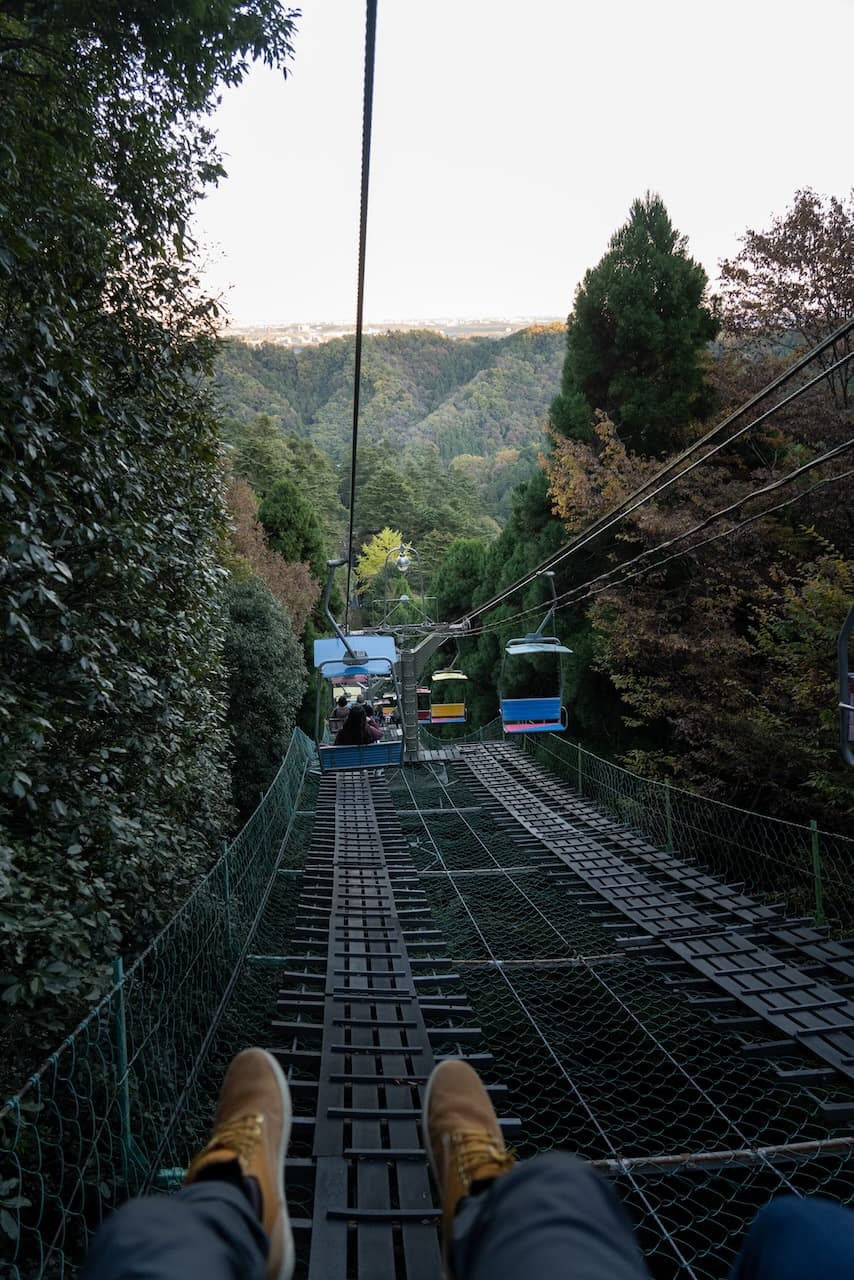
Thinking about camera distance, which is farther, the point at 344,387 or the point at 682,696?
the point at 344,387

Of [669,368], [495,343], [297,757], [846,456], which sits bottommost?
[297,757]

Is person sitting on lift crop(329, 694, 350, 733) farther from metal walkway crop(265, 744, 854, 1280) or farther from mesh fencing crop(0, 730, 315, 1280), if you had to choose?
mesh fencing crop(0, 730, 315, 1280)

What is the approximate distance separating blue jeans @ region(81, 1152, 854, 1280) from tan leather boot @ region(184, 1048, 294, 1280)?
7cm

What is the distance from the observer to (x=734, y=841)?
659cm

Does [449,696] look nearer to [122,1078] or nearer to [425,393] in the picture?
[122,1078]

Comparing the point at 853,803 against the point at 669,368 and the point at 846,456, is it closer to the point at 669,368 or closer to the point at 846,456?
the point at 846,456

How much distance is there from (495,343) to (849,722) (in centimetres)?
6292

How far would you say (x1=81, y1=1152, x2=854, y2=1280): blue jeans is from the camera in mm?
817

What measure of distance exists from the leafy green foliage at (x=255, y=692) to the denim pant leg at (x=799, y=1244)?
8.96 meters

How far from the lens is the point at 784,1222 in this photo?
3.14 ft

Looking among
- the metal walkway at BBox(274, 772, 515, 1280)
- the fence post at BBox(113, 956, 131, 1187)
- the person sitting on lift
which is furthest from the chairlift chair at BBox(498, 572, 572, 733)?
the fence post at BBox(113, 956, 131, 1187)

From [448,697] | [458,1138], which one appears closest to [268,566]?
[448,697]

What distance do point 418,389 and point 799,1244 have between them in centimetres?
6295

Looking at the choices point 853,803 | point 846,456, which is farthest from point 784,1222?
point 846,456
